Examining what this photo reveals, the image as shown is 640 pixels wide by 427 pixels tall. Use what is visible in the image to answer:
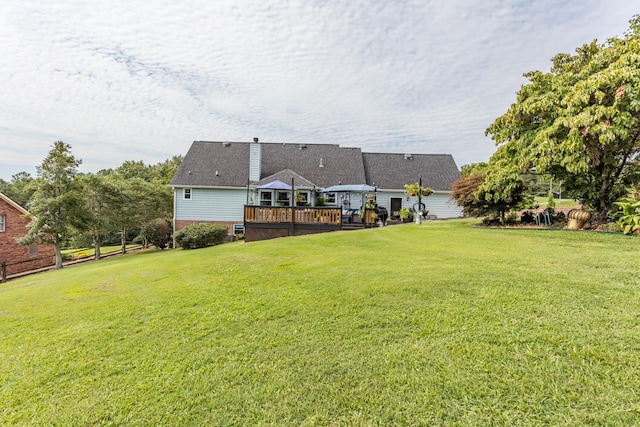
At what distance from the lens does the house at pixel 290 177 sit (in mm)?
19000

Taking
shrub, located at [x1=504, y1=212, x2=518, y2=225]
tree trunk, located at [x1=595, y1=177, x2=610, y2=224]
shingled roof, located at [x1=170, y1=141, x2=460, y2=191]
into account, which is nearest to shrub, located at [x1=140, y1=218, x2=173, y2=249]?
shingled roof, located at [x1=170, y1=141, x2=460, y2=191]

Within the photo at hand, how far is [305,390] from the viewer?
2512 mm

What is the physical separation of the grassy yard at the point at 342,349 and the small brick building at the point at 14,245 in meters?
18.6

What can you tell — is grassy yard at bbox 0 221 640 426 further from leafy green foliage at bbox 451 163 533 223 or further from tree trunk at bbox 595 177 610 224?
tree trunk at bbox 595 177 610 224

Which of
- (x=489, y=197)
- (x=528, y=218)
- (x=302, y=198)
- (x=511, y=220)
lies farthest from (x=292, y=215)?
(x=528, y=218)

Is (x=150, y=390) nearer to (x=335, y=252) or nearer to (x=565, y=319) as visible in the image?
(x=565, y=319)

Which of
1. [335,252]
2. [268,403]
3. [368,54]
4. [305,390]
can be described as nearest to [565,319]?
[305,390]

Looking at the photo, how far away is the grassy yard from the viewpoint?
2283 millimetres

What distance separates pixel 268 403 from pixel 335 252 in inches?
222

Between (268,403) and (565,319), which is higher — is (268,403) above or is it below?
below

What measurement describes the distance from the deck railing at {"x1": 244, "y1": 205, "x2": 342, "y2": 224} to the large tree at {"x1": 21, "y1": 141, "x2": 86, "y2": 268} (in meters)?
9.90

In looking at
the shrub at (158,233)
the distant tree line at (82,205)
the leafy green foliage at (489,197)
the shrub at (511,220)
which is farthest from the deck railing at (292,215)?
the distant tree line at (82,205)

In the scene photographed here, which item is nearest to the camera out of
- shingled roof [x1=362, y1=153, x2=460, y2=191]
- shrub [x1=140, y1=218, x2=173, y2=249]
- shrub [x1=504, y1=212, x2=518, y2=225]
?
shrub [x1=504, y1=212, x2=518, y2=225]

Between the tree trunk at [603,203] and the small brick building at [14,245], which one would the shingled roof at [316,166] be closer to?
the small brick building at [14,245]
